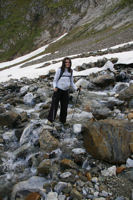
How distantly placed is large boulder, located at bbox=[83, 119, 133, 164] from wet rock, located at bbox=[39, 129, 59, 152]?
1017mm

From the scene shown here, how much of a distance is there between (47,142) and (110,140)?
2.04 metres

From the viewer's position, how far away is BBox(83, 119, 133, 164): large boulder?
5004 mm

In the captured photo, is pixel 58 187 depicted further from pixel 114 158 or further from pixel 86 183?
pixel 114 158

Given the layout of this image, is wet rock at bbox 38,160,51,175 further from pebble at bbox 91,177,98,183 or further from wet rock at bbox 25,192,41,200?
pebble at bbox 91,177,98,183

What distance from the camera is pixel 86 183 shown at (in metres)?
4.47

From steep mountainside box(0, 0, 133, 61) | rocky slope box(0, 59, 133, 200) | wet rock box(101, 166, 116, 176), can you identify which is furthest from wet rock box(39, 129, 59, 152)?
steep mountainside box(0, 0, 133, 61)

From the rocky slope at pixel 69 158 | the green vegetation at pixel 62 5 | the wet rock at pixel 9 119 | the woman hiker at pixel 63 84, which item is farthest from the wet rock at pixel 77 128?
the green vegetation at pixel 62 5

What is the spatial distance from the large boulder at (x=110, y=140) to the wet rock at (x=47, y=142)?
3.34 feet

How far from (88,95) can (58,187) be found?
7631 millimetres

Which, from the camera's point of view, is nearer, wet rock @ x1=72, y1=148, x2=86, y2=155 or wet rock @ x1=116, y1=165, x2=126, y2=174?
wet rock @ x1=116, y1=165, x2=126, y2=174

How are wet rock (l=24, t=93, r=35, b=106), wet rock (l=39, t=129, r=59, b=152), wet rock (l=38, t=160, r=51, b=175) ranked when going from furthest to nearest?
wet rock (l=24, t=93, r=35, b=106)
wet rock (l=39, t=129, r=59, b=152)
wet rock (l=38, t=160, r=51, b=175)

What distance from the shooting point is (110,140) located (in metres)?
5.27

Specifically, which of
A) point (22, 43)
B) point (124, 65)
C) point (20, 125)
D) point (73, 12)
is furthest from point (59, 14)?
point (20, 125)

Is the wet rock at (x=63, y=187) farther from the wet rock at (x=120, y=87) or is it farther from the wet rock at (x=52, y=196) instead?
the wet rock at (x=120, y=87)
